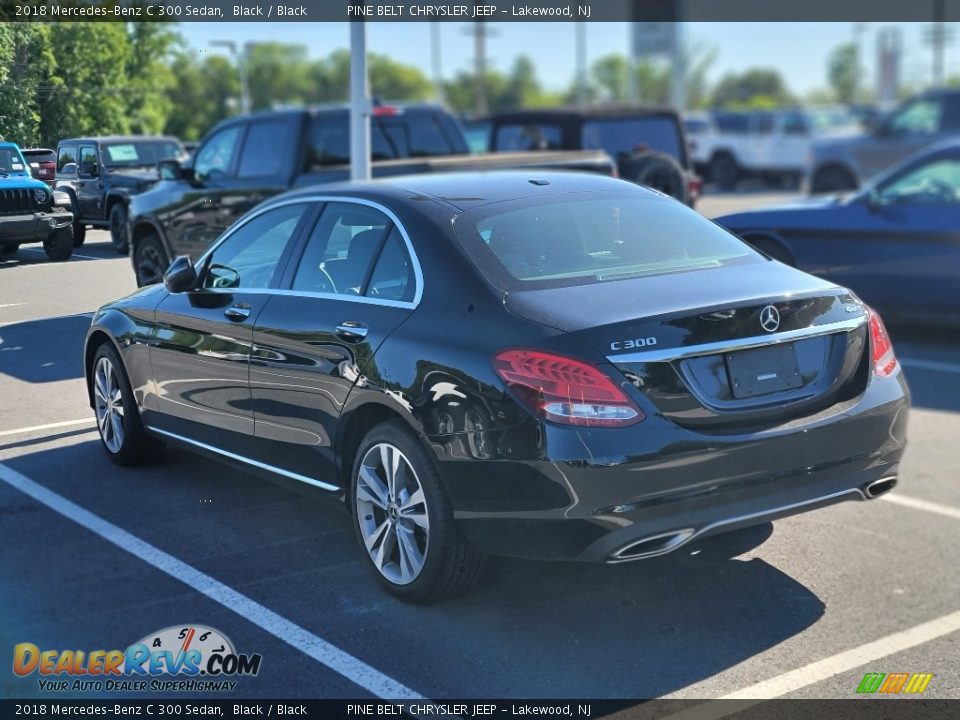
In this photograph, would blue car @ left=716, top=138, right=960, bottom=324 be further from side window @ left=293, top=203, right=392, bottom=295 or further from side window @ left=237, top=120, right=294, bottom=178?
side window @ left=293, top=203, right=392, bottom=295

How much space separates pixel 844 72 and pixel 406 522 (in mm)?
110879

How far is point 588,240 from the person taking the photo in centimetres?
500

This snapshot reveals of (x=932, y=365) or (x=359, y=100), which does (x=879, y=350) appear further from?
(x=932, y=365)

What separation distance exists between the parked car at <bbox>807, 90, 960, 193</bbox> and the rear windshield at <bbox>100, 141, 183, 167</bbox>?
19.2m

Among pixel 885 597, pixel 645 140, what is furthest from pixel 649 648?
pixel 645 140

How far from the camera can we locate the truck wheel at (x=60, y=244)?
16.9 feet

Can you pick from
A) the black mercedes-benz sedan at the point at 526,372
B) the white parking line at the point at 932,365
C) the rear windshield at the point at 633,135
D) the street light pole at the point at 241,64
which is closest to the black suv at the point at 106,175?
the black mercedes-benz sedan at the point at 526,372

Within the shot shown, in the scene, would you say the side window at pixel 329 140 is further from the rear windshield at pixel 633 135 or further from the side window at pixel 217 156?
the rear windshield at pixel 633 135

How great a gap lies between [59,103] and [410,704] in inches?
119

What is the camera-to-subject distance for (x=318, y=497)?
509 cm

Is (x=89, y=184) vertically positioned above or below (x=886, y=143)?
above

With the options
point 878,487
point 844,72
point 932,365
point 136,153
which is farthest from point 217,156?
point 844,72

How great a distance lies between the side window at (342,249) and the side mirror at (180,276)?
67cm

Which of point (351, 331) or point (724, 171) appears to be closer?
point (351, 331)
